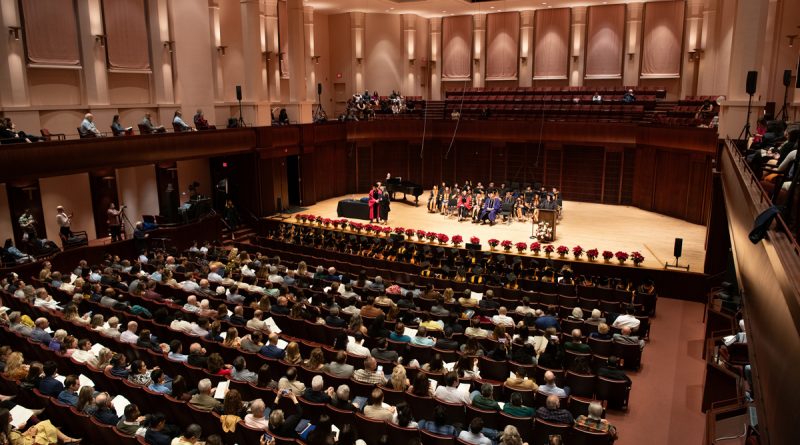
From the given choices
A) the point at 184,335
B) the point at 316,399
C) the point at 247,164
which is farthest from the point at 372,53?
the point at 316,399

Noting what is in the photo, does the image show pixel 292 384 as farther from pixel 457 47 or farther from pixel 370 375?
pixel 457 47

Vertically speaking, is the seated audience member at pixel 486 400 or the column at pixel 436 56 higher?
the column at pixel 436 56

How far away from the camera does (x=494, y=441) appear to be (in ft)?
20.2

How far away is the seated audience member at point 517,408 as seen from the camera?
6.60m

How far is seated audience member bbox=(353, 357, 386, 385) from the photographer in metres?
7.35

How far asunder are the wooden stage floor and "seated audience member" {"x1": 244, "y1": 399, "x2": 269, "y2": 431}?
11354mm

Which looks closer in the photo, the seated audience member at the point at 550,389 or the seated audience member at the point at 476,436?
the seated audience member at the point at 476,436

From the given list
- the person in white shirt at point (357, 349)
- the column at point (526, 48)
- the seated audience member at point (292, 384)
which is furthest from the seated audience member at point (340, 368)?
the column at point (526, 48)

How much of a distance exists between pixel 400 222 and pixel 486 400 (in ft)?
45.7

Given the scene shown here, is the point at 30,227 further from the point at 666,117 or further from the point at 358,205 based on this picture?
the point at 666,117

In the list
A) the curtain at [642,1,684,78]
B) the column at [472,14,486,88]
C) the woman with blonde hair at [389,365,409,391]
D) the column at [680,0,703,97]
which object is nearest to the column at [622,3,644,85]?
the curtain at [642,1,684,78]

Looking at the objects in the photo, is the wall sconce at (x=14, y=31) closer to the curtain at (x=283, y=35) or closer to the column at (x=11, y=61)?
the column at (x=11, y=61)

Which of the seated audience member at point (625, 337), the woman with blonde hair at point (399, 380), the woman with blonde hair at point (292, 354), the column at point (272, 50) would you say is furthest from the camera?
the column at point (272, 50)

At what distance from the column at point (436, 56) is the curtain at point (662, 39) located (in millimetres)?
10282
